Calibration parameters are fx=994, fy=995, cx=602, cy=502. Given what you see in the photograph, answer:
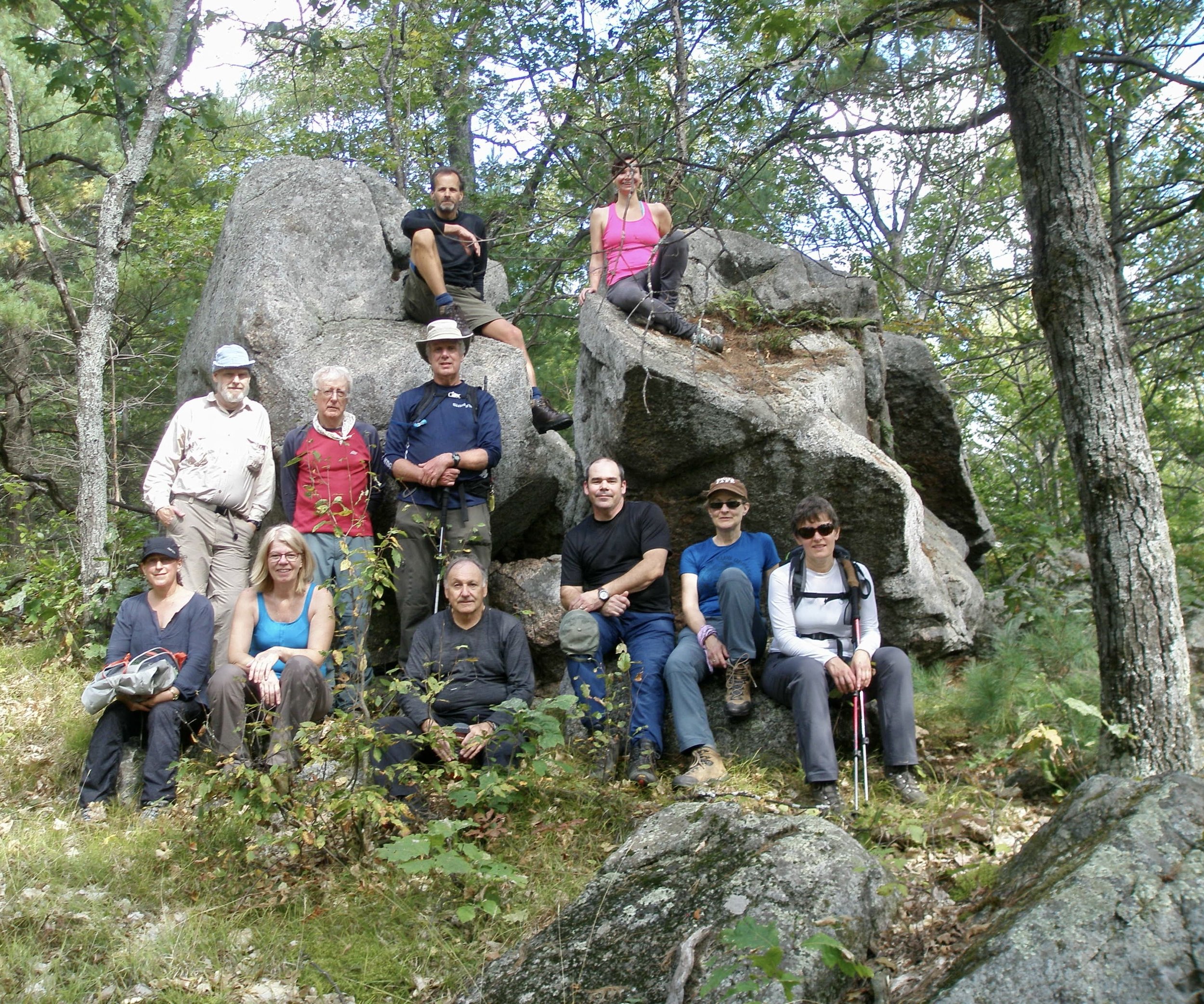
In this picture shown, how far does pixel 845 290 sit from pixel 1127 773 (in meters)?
5.69

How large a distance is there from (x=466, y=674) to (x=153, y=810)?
1.82 m

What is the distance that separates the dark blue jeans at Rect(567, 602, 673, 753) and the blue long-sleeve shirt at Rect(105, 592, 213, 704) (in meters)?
2.24

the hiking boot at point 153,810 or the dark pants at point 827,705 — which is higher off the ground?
the dark pants at point 827,705

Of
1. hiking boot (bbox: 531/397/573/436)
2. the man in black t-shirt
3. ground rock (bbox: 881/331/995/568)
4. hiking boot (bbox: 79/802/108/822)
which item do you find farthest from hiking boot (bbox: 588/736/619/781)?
ground rock (bbox: 881/331/995/568)

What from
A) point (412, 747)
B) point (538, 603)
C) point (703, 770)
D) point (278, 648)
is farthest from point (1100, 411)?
point (278, 648)

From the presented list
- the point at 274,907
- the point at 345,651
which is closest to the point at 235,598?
the point at 345,651

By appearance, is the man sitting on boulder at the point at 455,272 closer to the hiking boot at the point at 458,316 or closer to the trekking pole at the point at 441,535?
the hiking boot at the point at 458,316

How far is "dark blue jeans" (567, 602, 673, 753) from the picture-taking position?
5781 mm

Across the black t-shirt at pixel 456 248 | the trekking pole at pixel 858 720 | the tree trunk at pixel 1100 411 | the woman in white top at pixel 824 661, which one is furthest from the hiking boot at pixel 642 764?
the black t-shirt at pixel 456 248

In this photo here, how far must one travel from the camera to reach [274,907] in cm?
439

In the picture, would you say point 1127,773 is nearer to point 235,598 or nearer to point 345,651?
point 345,651

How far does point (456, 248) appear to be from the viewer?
8375 mm

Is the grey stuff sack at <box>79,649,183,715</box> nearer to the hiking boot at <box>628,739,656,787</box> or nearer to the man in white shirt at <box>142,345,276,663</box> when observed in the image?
the man in white shirt at <box>142,345,276,663</box>

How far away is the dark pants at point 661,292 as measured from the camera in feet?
25.5
